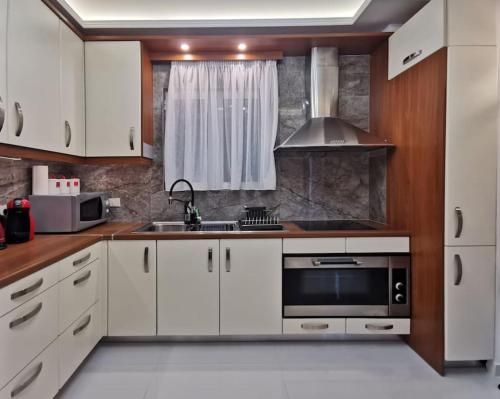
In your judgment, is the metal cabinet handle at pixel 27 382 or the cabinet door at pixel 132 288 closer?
the metal cabinet handle at pixel 27 382

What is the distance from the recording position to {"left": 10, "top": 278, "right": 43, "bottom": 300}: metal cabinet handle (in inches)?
56.0

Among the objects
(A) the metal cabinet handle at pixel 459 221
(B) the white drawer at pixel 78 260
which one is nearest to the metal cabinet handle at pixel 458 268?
(A) the metal cabinet handle at pixel 459 221

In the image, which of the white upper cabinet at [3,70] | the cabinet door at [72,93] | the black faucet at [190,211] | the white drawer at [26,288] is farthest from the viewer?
the black faucet at [190,211]

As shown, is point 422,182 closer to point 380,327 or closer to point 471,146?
point 471,146

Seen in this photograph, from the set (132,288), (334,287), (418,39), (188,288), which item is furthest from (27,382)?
(418,39)

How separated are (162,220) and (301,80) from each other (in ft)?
5.76

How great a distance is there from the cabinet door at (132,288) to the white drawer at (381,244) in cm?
140

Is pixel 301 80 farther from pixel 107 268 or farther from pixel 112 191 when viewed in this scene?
pixel 107 268

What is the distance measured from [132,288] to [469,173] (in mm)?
2289

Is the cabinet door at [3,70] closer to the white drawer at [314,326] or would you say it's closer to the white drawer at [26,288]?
the white drawer at [26,288]

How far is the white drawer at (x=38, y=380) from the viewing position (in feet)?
4.72

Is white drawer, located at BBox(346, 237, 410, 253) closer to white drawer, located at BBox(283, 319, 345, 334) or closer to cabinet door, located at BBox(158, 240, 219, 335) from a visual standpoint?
white drawer, located at BBox(283, 319, 345, 334)

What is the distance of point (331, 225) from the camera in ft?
9.62

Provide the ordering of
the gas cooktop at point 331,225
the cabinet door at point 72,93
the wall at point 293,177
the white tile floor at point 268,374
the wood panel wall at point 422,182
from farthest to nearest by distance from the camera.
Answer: the wall at point 293,177
the gas cooktop at point 331,225
the cabinet door at point 72,93
the wood panel wall at point 422,182
the white tile floor at point 268,374
